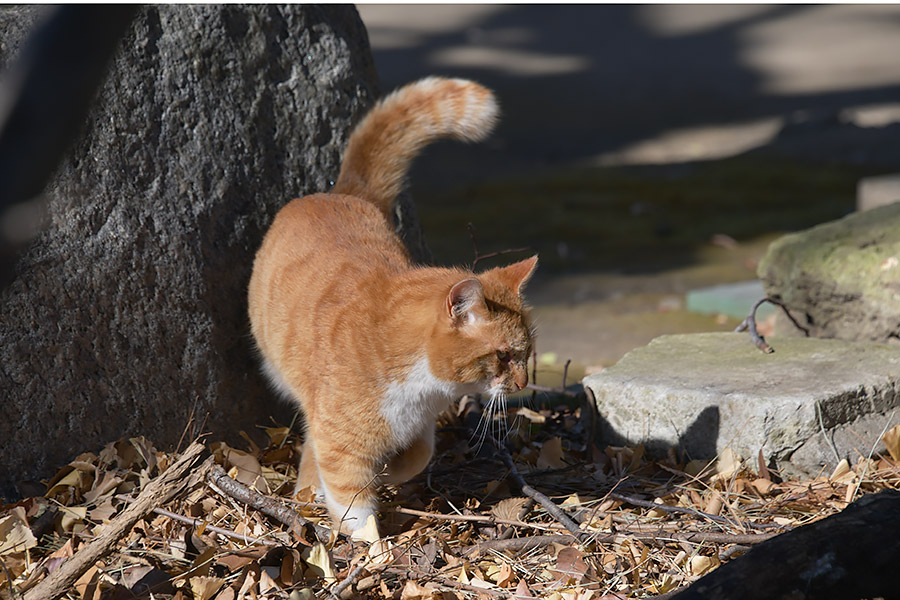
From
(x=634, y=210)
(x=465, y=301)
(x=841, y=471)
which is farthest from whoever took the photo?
(x=634, y=210)

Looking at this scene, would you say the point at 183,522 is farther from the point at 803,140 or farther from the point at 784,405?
the point at 803,140

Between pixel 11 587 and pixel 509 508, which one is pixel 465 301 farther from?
pixel 11 587

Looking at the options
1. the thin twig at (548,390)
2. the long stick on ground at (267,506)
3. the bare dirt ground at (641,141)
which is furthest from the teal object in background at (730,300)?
the long stick on ground at (267,506)

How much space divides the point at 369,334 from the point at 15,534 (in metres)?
1.08

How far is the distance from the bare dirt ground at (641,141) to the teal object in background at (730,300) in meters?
0.11

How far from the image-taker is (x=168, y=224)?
2594mm

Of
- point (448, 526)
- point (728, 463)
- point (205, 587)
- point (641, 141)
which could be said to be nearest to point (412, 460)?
point (448, 526)

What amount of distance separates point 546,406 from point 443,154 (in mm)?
6907

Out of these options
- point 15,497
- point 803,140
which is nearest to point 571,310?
point 15,497

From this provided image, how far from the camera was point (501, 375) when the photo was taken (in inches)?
88.0

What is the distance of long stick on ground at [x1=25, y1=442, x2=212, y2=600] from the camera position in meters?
1.90

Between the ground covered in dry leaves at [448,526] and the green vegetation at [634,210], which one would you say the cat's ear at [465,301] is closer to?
the ground covered in dry leaves at [448,526]

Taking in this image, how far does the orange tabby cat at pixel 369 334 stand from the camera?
7.13 feet

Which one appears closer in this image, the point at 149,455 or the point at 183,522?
the point at 183,522
